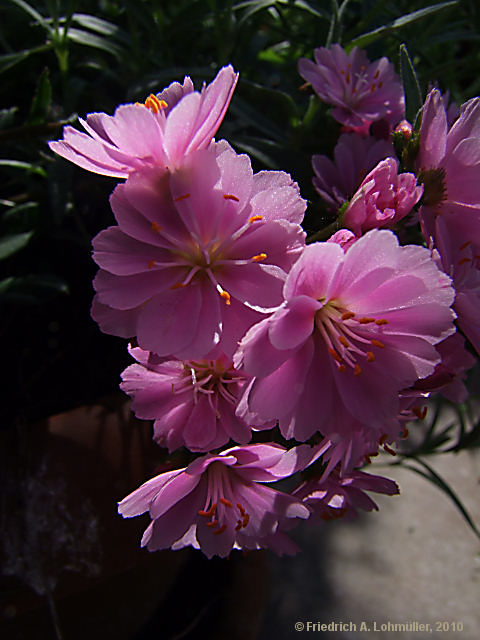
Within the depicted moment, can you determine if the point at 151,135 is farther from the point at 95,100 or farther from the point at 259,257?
the point at 95,100

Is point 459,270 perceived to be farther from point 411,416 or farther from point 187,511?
point 187,511

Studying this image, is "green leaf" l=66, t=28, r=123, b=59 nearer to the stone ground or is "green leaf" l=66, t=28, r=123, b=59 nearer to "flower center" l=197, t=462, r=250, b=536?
"flower center" l=197, t=462, r=250, b=536

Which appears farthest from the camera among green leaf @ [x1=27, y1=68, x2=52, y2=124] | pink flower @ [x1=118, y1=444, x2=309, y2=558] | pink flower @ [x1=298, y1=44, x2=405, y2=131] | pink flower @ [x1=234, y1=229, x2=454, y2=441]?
green leaf @ [x1=27, y1=68, x2=52, y2=124]

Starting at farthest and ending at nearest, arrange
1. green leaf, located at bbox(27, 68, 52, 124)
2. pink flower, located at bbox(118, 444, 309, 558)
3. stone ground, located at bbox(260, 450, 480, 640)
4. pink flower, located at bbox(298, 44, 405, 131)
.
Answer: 1. stone ground, located at bbox(260, 450, 480, 640)
2. green leaf, located at bbox(27, 68, 52, 124)
3. pink flower, located at bbox(298, 44, 405, 131)
4. pink flower, located at bbox(118, 444, 309, 558)

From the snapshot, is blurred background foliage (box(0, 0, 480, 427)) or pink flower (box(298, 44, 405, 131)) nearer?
pink flower (box(298, 44, 405, 131))

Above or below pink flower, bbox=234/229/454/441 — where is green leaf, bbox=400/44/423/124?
above

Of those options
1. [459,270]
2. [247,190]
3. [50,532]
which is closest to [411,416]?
[459,270]

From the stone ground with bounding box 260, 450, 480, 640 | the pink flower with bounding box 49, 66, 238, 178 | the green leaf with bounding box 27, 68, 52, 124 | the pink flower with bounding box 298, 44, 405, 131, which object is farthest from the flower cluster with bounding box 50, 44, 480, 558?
the stone ground with bounding box 260, 450, 480, 640

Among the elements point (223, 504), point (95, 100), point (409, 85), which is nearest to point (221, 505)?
point (223, 504)
